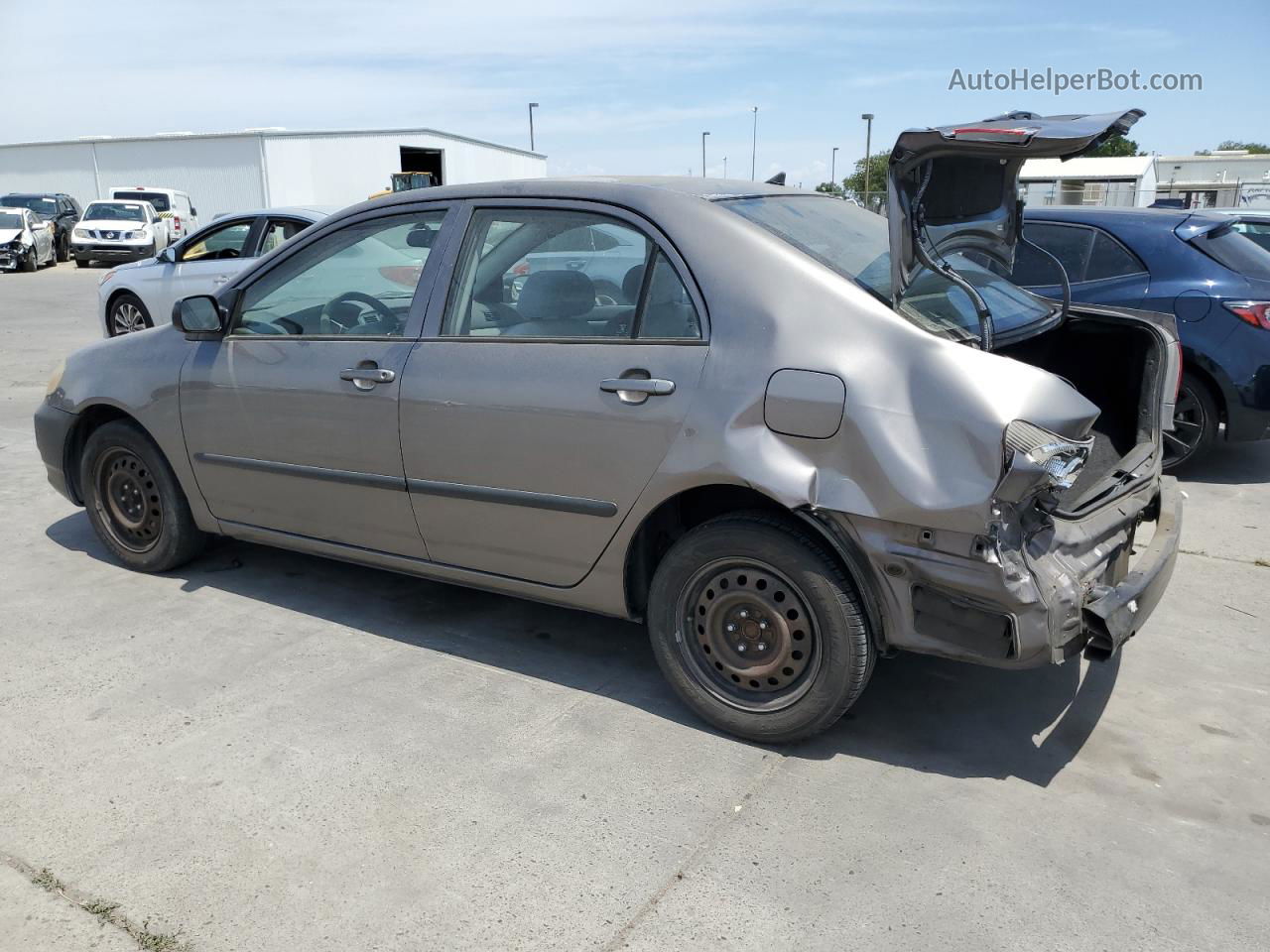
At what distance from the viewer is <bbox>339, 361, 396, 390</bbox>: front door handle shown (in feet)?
12.4

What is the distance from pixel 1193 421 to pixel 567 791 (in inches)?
198

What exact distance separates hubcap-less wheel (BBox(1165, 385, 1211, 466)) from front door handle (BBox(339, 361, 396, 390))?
488 centimetres

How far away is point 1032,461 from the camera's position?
2715 mm

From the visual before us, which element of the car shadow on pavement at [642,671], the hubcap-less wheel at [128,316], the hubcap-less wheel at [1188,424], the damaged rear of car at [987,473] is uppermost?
the damaged rear of car at [987,473]

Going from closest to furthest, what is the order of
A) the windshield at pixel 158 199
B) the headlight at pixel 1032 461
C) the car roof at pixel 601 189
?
the headlight at pixel 1032 461 → the car roof at pixel 601 189 → the windshield at pixel 158 199

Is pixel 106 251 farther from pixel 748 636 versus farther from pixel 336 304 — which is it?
pixel 748 636

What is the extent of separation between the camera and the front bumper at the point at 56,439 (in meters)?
4.84

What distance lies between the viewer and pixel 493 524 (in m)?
3.66

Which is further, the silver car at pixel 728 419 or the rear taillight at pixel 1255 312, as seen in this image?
the rear taillight at pixel 1255 312

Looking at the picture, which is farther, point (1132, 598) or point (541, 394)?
point (541, 394)

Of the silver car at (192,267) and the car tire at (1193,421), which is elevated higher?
the silver car at (192,267)

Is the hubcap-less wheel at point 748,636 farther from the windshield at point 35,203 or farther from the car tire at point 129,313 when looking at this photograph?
the windshield at point 35,203

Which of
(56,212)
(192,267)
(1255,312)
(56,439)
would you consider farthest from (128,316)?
(56,212)

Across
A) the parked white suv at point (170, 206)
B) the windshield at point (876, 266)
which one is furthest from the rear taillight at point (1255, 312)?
the parked white suv at point (170, 206)
